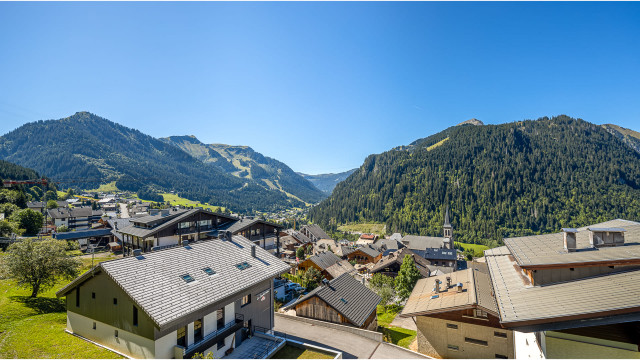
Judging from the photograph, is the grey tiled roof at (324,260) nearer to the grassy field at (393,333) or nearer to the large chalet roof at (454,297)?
the grassy field at (393,333)

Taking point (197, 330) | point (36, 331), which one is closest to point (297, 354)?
point (197, 330)

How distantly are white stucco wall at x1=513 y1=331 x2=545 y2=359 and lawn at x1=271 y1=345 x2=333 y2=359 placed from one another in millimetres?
11858

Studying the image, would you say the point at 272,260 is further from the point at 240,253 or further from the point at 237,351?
the point at 237,351

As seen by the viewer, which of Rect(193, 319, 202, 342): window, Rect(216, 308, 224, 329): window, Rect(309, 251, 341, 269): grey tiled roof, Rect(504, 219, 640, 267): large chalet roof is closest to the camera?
Rect(504, 219, 640, 267): large chalet roof

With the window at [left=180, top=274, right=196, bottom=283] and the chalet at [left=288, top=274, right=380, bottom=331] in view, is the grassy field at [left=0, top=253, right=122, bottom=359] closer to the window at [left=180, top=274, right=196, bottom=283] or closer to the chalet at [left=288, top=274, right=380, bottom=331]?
the window at [left=180, top=274, right=196, bottom=283]

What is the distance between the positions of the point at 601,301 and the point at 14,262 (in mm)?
37957

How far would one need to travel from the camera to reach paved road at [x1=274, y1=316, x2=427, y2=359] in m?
21.3

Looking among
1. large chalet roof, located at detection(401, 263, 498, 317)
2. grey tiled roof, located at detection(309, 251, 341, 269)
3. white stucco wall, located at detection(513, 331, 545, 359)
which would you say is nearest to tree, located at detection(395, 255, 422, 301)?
large chalet roof, located at detection(401, 263, 498, 317)

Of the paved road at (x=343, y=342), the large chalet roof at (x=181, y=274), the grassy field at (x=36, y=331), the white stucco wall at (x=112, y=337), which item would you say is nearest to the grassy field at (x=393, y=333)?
the paved road at (x=343, y=342)

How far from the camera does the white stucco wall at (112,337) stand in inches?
618

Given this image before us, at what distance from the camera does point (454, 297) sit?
2598 cm

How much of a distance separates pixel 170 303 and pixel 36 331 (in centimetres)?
1070

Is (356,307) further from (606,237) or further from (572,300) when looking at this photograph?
(606,237)

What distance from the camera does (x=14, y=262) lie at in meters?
22.1
